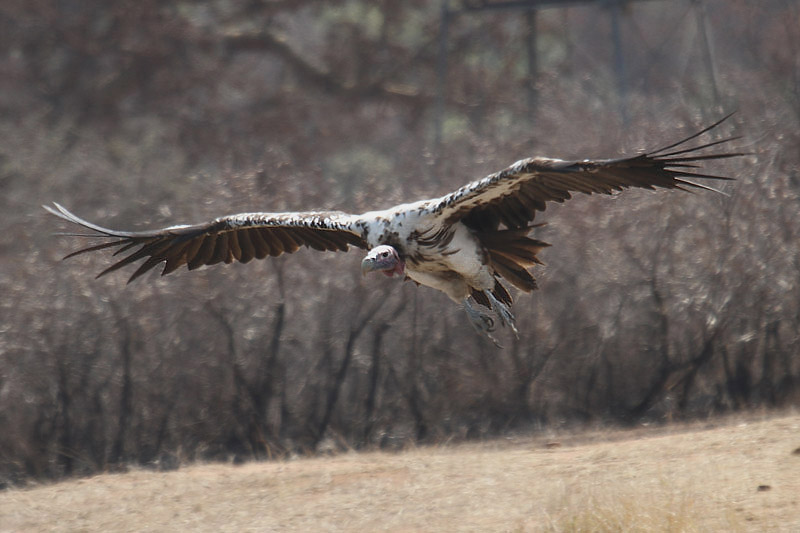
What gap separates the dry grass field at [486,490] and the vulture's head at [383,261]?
2.12 metres

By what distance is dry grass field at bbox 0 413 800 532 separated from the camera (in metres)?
6.53

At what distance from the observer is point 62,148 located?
1201 centimetres

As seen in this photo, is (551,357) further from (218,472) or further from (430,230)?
(430,230)

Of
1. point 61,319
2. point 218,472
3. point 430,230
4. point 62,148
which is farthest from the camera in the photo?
point 62,148

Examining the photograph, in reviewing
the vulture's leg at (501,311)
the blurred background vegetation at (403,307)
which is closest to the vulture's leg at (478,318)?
the vulture's leg at (501,311)

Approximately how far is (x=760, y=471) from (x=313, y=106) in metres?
7.24

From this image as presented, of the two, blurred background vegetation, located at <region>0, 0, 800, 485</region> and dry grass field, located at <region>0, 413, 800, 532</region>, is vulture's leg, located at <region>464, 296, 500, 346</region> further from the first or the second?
blurred background vegetation, located at <region>0, 0, 800, 485</region>

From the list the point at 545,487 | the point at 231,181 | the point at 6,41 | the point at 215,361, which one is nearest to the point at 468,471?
the point at 545,487

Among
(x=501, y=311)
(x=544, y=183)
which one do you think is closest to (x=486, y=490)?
(x=501, y=311)

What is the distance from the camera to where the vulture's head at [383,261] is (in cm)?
520

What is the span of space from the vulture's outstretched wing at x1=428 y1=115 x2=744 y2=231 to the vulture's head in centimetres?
34

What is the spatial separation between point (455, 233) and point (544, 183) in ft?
2.24

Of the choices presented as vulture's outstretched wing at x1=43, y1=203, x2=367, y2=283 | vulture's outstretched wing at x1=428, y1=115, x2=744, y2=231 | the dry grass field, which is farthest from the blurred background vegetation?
vulture's outstretched wing at x1=428, y1=115, x2=744, y2=231

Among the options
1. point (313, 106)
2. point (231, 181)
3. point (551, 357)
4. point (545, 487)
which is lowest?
point (545, 487)
